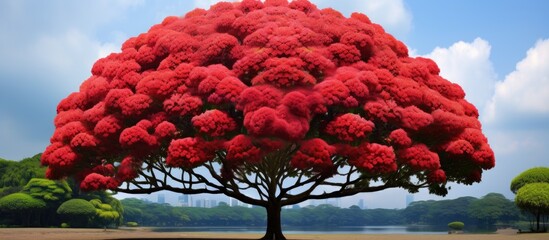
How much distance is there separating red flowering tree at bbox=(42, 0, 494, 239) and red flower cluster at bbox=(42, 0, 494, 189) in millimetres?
48

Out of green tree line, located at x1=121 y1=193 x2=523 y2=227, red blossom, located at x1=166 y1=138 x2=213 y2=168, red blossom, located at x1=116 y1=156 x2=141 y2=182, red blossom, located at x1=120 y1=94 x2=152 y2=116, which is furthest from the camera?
green tree line, located at x1=121 y1=193 x2=523 y2=227

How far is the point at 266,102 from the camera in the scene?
805 inches

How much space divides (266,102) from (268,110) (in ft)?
1.49

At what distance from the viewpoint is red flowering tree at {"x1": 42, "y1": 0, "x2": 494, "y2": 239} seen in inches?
836

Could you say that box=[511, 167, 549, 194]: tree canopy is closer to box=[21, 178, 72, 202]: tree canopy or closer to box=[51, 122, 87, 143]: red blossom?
box=[51, 122, 87, 143]: red blossom

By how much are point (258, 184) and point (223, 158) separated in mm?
2519

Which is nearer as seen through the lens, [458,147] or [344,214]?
[458,147]

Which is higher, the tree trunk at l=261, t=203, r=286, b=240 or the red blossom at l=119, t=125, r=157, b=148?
the red blossom at l=119, t=125, r=157, b=148

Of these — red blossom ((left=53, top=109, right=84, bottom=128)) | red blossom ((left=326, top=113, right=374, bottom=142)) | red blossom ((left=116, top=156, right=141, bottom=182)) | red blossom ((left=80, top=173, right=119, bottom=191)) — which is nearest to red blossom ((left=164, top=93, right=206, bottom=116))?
red blossom ((left=116, top=156, right=141, bottom=182))

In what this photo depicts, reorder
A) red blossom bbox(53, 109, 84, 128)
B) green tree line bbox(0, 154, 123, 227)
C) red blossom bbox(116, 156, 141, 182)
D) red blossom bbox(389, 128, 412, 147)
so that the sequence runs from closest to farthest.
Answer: red blossom bbox(389, 128, 412, 147)
red blossom bbox(116, 156, 141, 182)
red blossom bbox(53, 109, 84, 128)
green tree line bbox(0, 154, 123, 227)

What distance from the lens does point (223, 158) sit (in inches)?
993

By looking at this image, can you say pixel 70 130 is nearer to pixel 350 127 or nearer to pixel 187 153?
pixel 187 153

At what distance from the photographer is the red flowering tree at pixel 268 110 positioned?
2123 cm

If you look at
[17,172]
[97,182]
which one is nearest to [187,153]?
[97,182]
